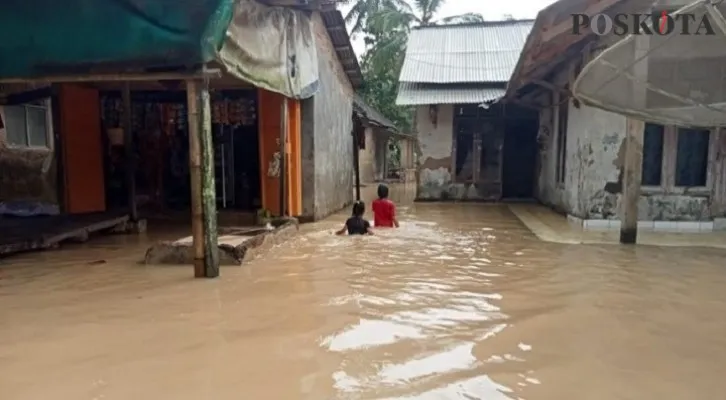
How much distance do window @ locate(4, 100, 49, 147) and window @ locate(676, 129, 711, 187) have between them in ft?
36.7

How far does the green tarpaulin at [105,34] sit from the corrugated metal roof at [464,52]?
963 centimetres

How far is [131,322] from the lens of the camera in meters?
3.98

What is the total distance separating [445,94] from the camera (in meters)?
13.7

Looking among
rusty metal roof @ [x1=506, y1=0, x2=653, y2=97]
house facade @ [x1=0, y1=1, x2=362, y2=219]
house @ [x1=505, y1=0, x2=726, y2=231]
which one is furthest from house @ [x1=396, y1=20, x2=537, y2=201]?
house @ [x1=505, y1=0, x2=726, y2=231]

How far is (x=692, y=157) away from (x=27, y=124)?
11.6 metres

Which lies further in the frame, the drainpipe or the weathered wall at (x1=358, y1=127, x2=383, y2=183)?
the weathered wall at (x1=358, y1=127, x2=383, y2=183)

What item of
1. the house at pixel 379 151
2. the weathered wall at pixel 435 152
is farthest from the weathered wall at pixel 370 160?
the weathered wall at pixel 435 152

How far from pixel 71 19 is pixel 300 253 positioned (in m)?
3.67

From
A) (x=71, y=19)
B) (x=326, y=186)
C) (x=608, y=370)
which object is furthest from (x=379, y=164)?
(x=608, y=370)

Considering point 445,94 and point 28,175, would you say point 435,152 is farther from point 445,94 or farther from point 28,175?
point 28,175

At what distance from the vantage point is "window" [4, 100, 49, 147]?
9.09 m

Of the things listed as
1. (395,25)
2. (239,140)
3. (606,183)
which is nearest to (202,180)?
(239,140)

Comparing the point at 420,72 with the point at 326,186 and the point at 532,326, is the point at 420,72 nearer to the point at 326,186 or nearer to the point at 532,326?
the point at 326,186

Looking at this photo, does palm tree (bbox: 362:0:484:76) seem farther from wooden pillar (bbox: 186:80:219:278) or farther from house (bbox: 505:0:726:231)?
wooden pillar (bbox: 186:80:219:278)
